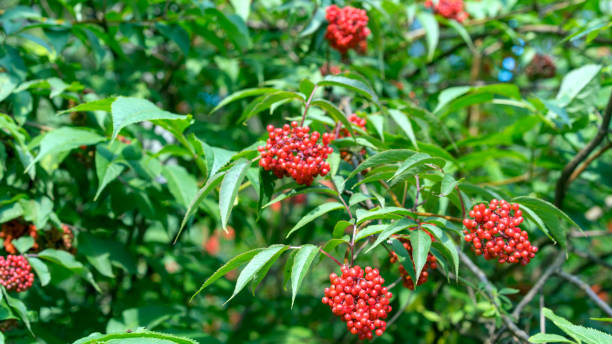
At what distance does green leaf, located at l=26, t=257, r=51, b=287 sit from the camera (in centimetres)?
162

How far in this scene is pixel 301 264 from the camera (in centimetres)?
119

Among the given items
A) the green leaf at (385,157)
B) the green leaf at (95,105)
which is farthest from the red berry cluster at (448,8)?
the green leaf at (95,105)

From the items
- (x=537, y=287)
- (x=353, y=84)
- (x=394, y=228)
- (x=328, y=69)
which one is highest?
(x=353, y=84)

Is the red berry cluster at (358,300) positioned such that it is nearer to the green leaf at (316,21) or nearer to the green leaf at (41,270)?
the green leaf at (41,270)

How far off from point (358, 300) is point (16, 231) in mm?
1310

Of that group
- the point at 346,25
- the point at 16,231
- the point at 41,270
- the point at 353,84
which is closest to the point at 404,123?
the point at 353,84

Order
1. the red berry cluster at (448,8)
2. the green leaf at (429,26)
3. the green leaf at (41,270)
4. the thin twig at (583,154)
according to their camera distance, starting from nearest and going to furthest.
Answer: the green leaf at (41,270) < the thin twig at (583,154) < the green leaf at (429,26) < the red berry cluster at (448,8)

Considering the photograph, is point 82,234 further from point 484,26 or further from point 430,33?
point 484,26

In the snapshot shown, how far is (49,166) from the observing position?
1829 mm

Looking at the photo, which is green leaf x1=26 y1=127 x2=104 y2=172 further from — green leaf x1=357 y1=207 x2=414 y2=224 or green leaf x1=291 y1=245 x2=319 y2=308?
green leaf x1=357 y1=207 x2=414 y2=224

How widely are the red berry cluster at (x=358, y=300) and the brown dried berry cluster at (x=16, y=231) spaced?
1178mm

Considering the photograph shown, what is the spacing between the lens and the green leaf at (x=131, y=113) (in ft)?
4.13

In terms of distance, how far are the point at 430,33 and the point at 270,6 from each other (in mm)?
893

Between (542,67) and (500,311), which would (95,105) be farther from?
(542,67)
